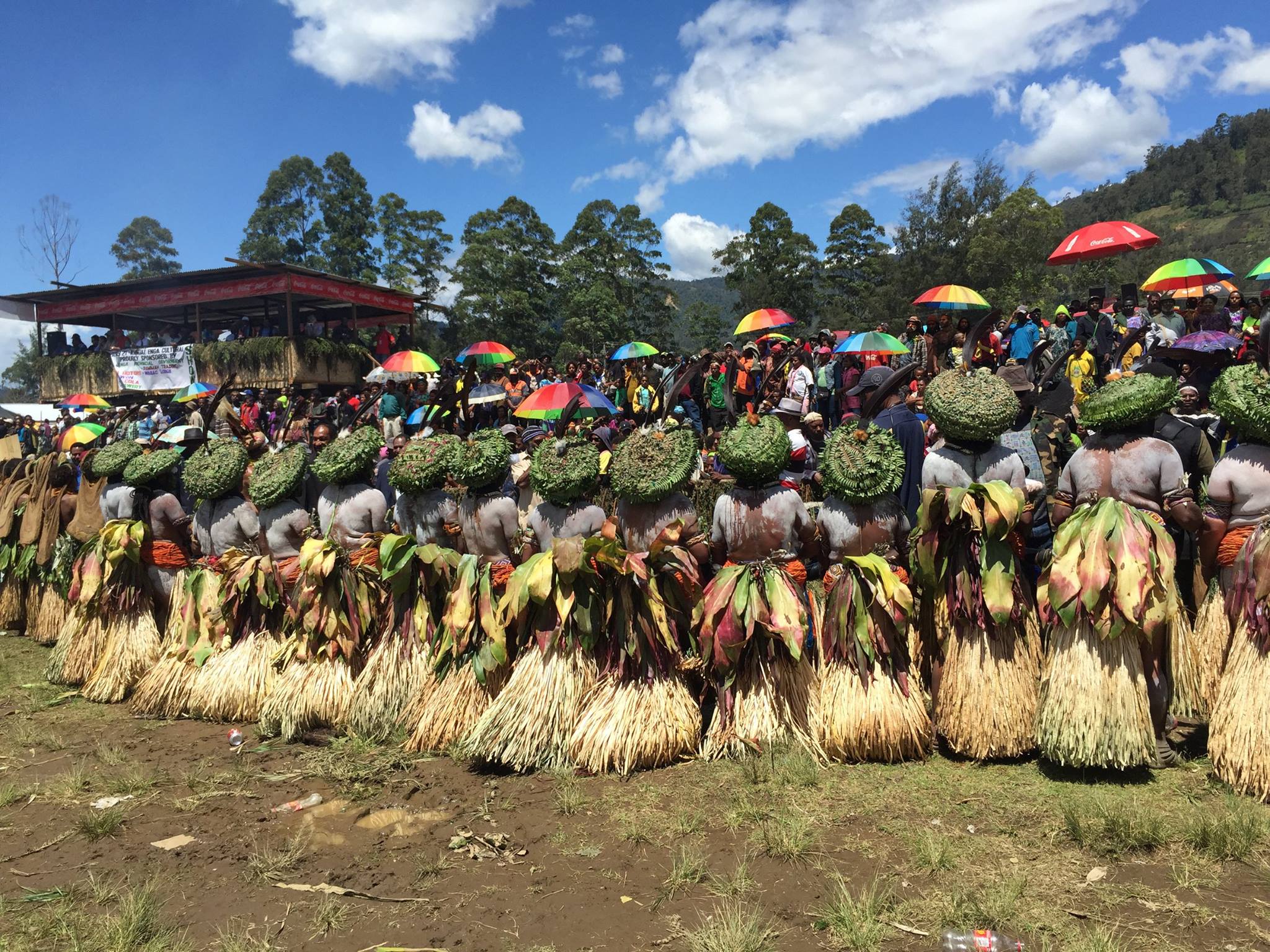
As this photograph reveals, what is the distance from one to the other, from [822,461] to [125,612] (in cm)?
586

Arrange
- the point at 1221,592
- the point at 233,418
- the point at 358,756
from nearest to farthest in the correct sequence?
the point at 1221,592 < the point at 358,756 < the point at 233,418

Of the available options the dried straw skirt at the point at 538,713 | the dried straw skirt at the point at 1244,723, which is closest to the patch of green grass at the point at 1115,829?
the dried straw skirt at the point at 1244,723

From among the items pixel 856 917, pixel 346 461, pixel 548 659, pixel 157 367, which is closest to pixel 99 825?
pixel 548 659

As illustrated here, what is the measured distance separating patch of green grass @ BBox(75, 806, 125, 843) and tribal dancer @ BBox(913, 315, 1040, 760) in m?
4.48

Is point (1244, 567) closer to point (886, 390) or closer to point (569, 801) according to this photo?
point (886, 390)

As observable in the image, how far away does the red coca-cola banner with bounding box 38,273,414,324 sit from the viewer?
24.0 meters

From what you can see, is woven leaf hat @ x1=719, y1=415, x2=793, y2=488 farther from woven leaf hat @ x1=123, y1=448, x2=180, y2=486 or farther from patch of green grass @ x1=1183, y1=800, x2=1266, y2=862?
woven leaf hat @ x1=123, y1=448, x2=180, y2=486

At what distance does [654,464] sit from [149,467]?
4.65 metres

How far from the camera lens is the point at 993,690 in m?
4.43

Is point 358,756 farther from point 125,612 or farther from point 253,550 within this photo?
point 125,612

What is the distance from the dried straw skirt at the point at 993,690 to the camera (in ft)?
14.5

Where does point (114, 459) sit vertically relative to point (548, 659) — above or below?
above

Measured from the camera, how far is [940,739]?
4711 millimetres

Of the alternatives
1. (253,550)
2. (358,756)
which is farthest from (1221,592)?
(253,550)
